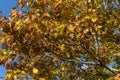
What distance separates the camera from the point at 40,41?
11773 mm

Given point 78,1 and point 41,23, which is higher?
point 78,1

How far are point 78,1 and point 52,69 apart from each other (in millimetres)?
2974

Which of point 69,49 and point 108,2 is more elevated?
point 108,2

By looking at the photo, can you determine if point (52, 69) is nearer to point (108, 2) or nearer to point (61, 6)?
point (61, 6)

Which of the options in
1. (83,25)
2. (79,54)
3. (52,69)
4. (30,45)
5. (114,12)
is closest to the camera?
(83,25)

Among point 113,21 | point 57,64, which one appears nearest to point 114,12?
point 113,21

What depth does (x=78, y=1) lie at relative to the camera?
13.8m

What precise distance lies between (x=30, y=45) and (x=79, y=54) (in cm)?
300

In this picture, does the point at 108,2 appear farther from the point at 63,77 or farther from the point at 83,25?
the point at 83,25

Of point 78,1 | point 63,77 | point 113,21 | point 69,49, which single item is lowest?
point 63,77

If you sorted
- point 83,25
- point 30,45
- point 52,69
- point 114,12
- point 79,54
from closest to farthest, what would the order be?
point 83,25, point 30,45, point 52,69, point 79,54, point 114,12

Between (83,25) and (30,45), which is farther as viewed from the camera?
(30,45)

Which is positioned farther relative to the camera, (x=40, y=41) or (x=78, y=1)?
(x=78, y=1)

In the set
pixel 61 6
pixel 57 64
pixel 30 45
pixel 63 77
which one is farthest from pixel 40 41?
pixel 63 77
